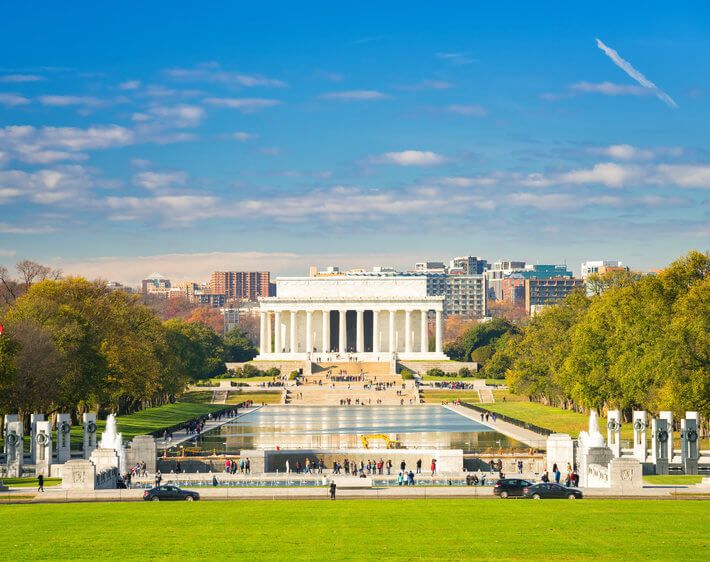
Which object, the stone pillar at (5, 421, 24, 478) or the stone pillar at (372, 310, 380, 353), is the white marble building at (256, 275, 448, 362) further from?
the stone pillar at (5, 421, 24, 478)

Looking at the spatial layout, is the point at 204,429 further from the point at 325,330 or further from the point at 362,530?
the point at 325,330

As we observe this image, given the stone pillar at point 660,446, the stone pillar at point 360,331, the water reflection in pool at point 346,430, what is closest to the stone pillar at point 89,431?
the water reflection in pool at point 346,430

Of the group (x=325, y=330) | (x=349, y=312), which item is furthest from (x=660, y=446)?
(x=349, y=312)

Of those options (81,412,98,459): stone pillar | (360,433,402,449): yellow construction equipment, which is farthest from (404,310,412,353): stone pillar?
(81,412,98,459): stone pillar

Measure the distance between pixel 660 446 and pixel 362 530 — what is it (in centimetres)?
2752

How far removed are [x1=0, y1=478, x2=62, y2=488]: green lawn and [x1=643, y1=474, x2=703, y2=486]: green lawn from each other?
82.7 ft

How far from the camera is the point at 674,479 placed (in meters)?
52.6

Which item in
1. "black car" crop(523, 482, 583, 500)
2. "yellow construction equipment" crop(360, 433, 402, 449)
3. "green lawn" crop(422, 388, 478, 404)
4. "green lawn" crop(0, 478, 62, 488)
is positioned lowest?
"green lawn" crop(0, 478, 62, 488)

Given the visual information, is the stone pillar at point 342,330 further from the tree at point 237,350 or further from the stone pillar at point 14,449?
the stone pillar at point 14,449

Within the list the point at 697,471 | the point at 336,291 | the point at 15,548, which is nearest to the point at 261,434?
the point at 697,471

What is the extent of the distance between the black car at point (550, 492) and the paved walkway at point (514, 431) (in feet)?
73.8

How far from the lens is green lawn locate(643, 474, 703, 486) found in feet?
168

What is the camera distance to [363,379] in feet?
490

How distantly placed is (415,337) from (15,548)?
159m
